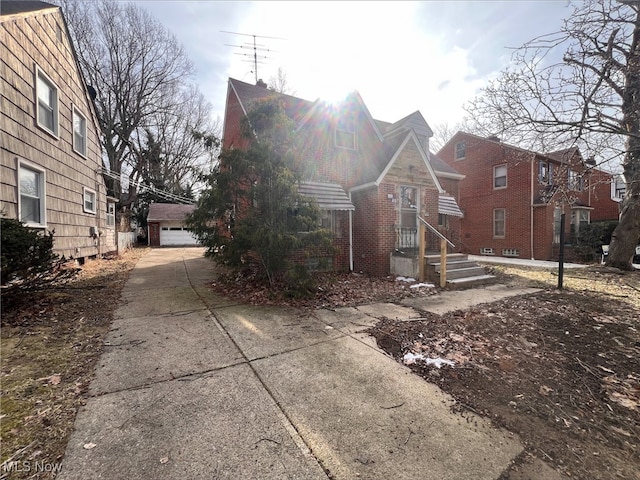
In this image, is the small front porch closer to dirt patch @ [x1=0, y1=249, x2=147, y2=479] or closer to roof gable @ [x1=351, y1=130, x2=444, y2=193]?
roof gable @ [x1=351, y1=130, x2=444, y2=193]

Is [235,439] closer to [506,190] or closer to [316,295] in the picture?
[316,295]

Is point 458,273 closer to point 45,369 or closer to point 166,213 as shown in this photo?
point 45,369

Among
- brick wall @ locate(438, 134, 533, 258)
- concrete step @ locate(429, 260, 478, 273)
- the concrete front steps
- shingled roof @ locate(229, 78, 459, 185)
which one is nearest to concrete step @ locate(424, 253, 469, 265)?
the concrete front steps

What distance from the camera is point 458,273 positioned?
8594 millimetres

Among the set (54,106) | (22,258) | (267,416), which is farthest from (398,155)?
(54,106)

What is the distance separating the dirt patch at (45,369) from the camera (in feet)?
6.59

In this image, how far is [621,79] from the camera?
5.50m

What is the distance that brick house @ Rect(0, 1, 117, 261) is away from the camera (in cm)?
635

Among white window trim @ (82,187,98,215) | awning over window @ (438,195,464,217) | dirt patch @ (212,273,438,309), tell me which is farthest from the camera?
awning over window @ (438,195,464,217)

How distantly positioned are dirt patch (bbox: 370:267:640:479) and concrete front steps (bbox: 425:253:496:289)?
74.0 inches

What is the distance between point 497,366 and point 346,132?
9.37m

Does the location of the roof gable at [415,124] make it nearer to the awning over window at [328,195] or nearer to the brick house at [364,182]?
the brick house at [364,182]

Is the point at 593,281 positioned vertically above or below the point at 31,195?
below

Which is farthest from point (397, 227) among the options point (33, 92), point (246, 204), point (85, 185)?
point (85, 185)
